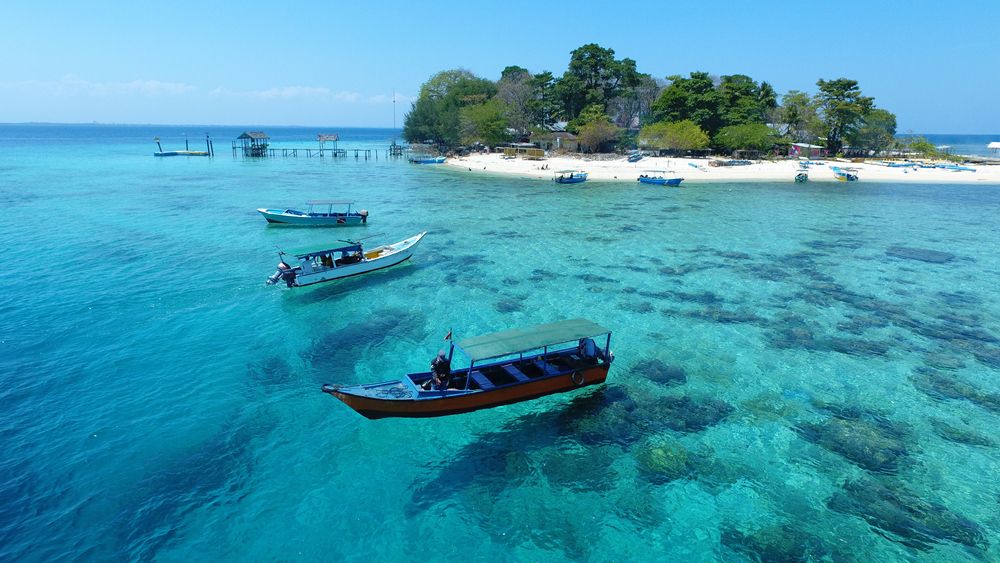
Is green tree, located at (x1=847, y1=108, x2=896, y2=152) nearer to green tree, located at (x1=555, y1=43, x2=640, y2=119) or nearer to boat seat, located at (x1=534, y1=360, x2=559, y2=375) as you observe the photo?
green tree, located at (x1=555, y1=43, x2=640, y2=119)

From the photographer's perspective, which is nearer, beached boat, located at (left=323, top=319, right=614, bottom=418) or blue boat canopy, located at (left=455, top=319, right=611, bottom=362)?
beached boat, located at (left=323, top=319, right=614, bottom=418)

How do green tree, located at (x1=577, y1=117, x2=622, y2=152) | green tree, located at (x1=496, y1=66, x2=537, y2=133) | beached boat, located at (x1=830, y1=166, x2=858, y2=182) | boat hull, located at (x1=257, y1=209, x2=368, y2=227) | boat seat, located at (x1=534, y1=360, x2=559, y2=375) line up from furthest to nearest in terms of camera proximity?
green tree, located at (x1=496, y1=66, x2=537, y2=133), green tree, located at (x1=577, y1=117, x2=622, y2=152), beached boat, located at (x1=830, y1=166, x2=858, y2=182), boat hull, located at (x1=257, y1=209, x2=368, y2=227), boat seat, located at (x1=534, y1=360, x2=559, y2=375)

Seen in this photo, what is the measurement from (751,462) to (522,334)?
7.62m

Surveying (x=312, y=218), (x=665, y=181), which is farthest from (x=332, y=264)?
(x=665, y=181)

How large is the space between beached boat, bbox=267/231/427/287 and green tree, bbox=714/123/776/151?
74.6 metres

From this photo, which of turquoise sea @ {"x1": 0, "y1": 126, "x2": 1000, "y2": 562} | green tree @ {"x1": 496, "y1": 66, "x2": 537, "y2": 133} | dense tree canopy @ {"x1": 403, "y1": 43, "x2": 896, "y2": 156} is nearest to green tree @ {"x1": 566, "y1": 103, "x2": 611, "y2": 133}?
dense tree canopy @ {"x1": 403, "y1": 43, "x2": 896, "y2": 156}

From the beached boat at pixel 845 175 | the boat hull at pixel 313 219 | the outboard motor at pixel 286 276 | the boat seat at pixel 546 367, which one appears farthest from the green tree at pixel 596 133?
the boat seat at pixel 546 367

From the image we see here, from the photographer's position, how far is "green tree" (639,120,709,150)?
278ft

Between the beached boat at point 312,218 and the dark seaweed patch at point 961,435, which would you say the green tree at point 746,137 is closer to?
the beached boat at point 312,218

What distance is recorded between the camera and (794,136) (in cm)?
9850

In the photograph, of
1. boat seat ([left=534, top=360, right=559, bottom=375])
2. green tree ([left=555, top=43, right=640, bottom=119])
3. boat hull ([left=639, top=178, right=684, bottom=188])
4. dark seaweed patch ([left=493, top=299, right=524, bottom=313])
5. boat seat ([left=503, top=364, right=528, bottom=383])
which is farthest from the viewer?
green tree ([left=555, top=43, right=640, bottom=119])

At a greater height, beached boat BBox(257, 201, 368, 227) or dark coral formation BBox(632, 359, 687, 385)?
beached boat BBox(257, 201, 368, 227)

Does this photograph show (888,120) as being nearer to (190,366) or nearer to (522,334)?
Result: (522,334)

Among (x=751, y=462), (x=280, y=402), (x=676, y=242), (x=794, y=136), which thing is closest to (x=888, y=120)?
(x=794, y=136)
